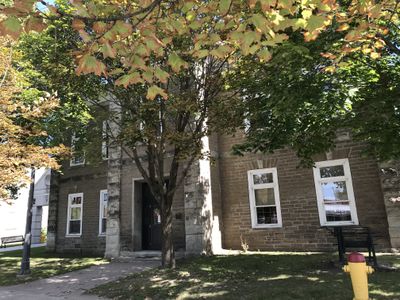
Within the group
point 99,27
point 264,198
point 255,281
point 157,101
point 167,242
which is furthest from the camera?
point 264,198

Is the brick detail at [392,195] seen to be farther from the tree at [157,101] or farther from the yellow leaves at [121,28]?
the yellow leaves at [121,28]

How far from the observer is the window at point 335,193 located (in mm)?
12039

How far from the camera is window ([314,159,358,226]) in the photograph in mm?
12039

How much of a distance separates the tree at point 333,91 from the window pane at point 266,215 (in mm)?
5201

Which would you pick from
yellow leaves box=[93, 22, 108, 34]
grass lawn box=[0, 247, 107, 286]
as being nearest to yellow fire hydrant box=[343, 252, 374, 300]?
yellow leaves box=[93, 22, 108, 34]

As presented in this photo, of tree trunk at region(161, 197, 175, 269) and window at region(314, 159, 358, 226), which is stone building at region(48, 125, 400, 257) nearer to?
window at region(314, 159, 358, 226)

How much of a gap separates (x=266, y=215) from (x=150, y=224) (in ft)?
16.7

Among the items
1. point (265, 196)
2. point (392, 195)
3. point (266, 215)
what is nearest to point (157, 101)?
point (265, 196)

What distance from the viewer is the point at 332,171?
41.1 ft

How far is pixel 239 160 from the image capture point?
14336 mm

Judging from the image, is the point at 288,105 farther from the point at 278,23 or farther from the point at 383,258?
the point at 383,258

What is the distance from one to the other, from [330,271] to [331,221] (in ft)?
13.1

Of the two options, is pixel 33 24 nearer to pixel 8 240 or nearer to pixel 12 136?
pixel 12 136

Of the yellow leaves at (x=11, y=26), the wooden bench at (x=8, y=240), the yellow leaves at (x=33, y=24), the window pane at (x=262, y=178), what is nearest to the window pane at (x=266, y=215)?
the window pane at (x=262, y=178)
